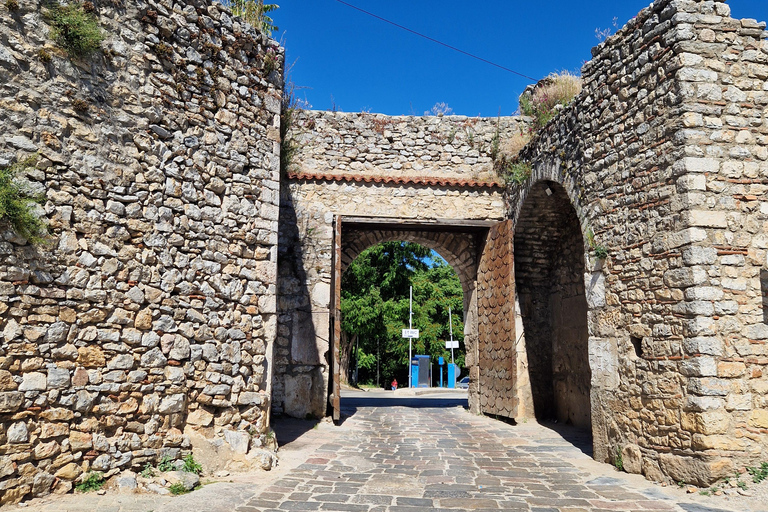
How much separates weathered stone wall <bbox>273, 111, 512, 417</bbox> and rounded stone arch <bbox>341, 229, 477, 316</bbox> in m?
1.16

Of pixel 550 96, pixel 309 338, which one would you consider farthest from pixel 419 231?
pixel 550 96

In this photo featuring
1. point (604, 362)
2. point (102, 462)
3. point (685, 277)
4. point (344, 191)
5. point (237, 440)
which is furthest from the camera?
point (344, 191)

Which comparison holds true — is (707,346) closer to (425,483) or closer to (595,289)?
(595,289)

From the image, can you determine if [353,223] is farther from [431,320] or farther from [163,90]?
[431,320]

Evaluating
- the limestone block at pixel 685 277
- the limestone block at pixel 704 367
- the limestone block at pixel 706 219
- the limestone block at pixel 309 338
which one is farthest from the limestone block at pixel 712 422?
the limestone block at pixel 309 338

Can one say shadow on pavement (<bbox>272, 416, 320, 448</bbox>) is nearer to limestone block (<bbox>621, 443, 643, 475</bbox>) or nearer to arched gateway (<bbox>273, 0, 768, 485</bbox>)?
arched gateway (<bbox>273, 0, 768, 485</bbox>)

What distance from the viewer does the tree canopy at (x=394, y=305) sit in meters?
24.7

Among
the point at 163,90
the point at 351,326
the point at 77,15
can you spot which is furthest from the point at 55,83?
the point at 351,326

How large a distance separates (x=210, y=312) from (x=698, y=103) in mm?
5268

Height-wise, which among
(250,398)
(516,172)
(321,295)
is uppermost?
(516,172)

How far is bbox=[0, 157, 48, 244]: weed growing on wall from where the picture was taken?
4.50 metres

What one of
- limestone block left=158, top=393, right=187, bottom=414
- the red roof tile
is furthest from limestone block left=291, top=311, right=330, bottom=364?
limestone block left=158, top=393, right=187, bottom=414

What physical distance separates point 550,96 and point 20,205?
8708 mm

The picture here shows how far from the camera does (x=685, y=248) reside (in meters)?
5.67
